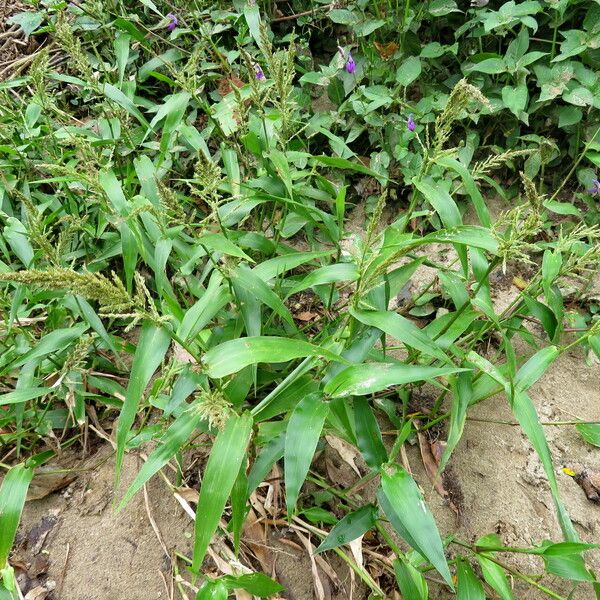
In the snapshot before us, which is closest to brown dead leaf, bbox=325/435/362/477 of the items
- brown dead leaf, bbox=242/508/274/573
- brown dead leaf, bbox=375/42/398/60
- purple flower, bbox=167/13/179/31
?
brown dead leaf, bbox=242/508/274/573

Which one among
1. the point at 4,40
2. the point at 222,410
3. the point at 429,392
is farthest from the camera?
the point at 4,40

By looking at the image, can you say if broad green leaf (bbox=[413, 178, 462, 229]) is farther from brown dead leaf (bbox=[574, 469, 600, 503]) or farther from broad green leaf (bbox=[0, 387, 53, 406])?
broad green leaf (bbox=[0, 387, 53, 406])

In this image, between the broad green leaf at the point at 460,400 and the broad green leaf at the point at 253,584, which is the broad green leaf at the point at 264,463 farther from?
the broad green leaf at the point at 460,400

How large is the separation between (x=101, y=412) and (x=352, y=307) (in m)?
1.28

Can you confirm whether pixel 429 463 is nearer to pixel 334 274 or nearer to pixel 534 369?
pixel 534 369

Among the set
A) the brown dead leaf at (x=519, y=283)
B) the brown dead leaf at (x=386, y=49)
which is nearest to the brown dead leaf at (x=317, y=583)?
the brown dead leaf at (x=519, y=283)

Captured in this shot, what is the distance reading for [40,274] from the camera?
80 cm

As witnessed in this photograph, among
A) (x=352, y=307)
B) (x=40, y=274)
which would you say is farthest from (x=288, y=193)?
(x=40, y=274)

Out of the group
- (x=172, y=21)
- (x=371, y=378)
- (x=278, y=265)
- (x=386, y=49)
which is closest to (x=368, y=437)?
(x=371, y=378)

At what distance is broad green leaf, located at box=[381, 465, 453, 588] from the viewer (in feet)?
3.56

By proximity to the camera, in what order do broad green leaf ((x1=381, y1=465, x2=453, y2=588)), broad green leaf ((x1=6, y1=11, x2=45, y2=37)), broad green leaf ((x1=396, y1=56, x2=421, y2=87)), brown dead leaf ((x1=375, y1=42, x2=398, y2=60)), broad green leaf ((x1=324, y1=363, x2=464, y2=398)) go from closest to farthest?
broad green leaf ((x1=381, y1=465, x2=453, y2=588)), broad green leaf ((x1=324, y1=363, x2=464, y2=398)), broad green leaf ((x1=396, y1=56, x2=421, y2=87)), brown dead leaf ((x1=375, y1=42, x2=398, y2=60)), broad green leaf ((x1=6, y1=11, x2=45, y2=37))

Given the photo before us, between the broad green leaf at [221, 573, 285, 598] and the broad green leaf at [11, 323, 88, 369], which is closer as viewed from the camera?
the broad green leaf at [221, 573, 285, 598]

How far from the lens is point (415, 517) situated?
1129 millimetres

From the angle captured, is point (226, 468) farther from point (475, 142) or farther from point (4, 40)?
point (4, 40)
